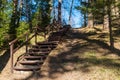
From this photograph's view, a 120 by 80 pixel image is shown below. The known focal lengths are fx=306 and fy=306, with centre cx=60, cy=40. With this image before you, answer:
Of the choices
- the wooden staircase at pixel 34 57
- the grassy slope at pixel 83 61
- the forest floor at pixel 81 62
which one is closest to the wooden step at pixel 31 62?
the wooden staircase at pixel 34 57

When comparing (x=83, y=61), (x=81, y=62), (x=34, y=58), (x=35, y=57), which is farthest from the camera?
(x=34, y=58)

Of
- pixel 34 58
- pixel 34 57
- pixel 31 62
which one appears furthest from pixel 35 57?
pixel 31 62

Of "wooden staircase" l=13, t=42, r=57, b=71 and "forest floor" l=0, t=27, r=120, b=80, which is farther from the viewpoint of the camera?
"wooden staircase" l=13, t=42, r=57, b=71

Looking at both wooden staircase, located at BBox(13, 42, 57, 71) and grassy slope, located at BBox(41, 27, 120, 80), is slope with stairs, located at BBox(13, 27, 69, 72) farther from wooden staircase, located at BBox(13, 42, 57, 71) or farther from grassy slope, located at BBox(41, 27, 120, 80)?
grassy slope, located at BBox(41, 27, 120, 80)

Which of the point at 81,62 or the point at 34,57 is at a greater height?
the point at 34,57

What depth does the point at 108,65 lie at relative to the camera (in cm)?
1485

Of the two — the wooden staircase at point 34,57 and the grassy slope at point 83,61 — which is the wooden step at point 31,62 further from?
the grassy slope at point 83,61

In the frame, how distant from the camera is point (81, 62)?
50.8ft

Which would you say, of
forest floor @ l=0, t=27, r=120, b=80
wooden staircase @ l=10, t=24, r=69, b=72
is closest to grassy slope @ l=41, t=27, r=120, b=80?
forest floor @ l=0, t=27, r=120, b=80

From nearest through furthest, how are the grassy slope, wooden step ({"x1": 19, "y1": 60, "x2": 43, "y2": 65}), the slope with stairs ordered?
the grassy slope, the slope with stairs, wooden step ({"x1": 19, "y1": 60, "x2": 43, "y2": 65})

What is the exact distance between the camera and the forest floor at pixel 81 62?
13.9 metres

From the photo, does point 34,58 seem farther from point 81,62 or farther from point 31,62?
point 81,62

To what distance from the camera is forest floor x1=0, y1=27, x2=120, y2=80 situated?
45.5 feet

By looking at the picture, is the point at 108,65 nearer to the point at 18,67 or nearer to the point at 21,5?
the point at 18,67
